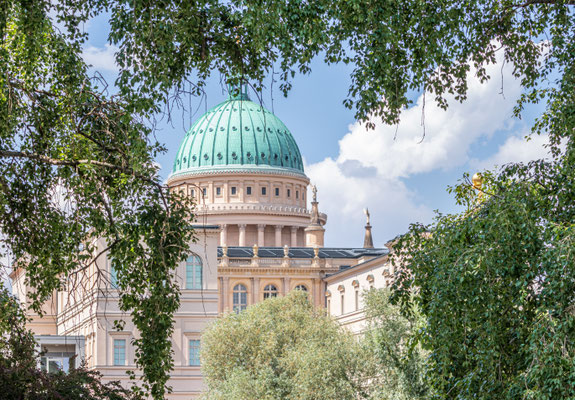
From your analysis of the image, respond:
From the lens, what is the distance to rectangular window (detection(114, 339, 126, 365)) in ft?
234

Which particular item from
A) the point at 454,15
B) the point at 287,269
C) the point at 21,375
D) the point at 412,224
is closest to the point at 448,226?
the point at 412,224

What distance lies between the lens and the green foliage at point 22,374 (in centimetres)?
1480

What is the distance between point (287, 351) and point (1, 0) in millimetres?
44434

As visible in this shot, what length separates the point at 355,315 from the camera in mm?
94688

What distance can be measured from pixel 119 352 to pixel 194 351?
577 cm

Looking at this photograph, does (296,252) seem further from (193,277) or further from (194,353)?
(194,353)

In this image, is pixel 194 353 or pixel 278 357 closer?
pixel 278 357

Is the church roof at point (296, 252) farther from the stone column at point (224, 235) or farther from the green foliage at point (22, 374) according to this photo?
the green foliage at point (22, 374)

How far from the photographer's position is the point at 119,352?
236 ft

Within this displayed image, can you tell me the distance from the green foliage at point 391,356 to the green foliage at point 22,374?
22499 millimetres

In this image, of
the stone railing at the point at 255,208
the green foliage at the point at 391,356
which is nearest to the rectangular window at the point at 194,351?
the green foliage at the point at 391,356

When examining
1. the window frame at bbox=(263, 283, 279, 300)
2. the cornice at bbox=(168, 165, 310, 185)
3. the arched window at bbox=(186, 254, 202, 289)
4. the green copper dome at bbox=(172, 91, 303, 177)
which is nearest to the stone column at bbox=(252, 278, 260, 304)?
the window frame at bbox=(263, 283, 279, 300)

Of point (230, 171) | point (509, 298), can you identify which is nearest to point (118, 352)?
point (509, 298)

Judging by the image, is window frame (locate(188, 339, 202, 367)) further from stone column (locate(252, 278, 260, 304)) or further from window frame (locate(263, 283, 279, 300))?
stone column (locate(252, 278, 260, 304))
